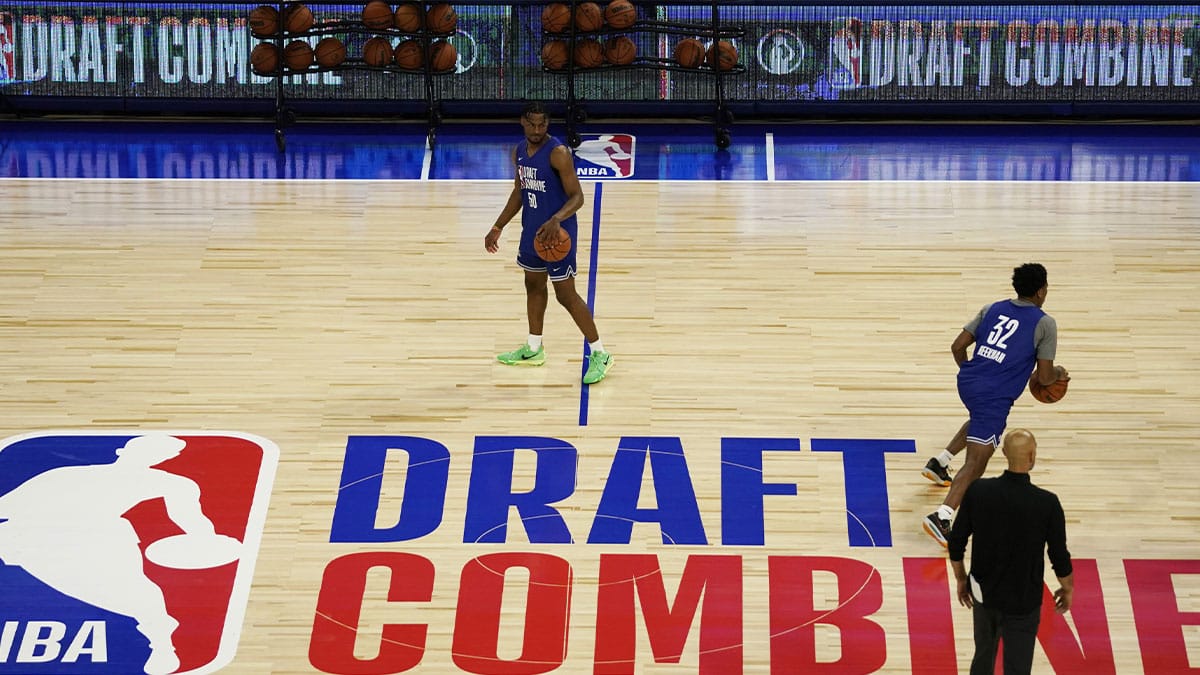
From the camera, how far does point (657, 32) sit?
13.2m

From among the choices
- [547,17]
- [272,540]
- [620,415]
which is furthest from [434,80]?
[272,540]

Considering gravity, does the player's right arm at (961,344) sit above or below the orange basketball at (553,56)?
below

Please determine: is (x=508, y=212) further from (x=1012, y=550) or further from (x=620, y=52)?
(x=1012, y=550)

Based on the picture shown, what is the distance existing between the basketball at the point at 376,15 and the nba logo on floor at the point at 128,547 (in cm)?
487

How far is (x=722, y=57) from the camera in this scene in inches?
512

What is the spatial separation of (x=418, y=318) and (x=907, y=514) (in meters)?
3.51

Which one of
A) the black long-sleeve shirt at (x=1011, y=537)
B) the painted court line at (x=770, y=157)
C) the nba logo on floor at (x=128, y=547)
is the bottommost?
Result: the nba logo on floor at (x=128, y=547)

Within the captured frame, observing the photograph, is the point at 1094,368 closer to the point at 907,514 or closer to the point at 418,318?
the point at 907,514

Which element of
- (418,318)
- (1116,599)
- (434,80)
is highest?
(434,80)

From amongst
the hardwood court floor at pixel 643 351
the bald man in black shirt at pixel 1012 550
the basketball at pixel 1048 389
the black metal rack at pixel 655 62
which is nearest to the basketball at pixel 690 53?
the black metal rack at pixel 655 62

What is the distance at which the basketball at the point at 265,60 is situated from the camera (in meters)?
12.9

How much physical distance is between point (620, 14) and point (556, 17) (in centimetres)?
51

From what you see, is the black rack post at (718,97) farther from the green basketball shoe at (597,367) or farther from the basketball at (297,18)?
the green basketball shoe at (597,367)

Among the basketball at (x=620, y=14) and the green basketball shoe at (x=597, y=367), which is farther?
the basketball at (x=620, y=14)
